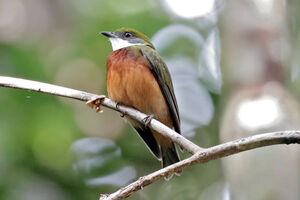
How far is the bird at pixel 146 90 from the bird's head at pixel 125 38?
14cm

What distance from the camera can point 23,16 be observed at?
7012 millimetres

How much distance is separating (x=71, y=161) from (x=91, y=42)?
1339mm

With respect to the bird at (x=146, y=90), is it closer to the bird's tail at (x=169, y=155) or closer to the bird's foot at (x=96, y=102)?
the bird's tail at (x=169, y=155)

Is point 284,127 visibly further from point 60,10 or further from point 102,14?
point 60,10

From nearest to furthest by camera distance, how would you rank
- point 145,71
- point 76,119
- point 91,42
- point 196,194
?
1. point 145,71
2. point 76,119
3. point 91,42
4. point 196,194

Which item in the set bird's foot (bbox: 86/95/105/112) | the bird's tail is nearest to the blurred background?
the bird's tail

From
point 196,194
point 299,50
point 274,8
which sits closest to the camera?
point 274,8

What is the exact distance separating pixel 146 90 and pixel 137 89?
99 millimetres

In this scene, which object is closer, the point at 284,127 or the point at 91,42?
the point at 284,127

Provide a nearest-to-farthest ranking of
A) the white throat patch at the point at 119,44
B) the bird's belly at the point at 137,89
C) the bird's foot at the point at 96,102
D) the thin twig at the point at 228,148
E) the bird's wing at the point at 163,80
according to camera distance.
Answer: the thin twig at the point at 228,148
the bird's foot at the point at 96,102
the bird's belly at the point at 137,89
the bird's wing at the point at 163,80
the white throat patch at the point at 119,44

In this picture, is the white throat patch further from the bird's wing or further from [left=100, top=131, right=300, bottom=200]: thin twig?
[left=100, top=131, right=300, bottom=200]: thin twig

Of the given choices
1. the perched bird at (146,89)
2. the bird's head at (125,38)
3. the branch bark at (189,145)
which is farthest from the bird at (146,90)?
the branch bark at (189,145)

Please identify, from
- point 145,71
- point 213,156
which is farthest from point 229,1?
point 213,156

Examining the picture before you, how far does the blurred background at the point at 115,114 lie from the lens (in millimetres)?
4774
